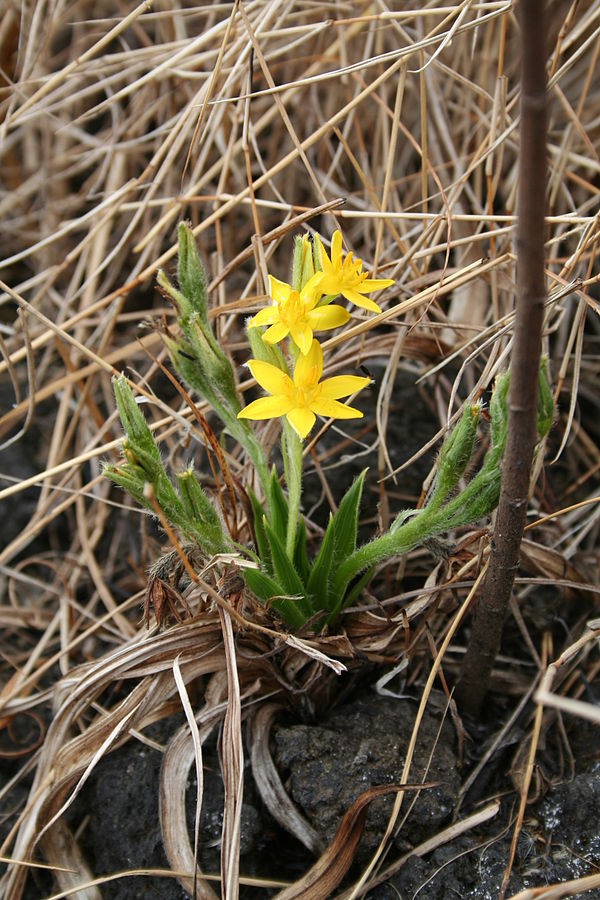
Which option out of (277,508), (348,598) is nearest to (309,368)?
(277,508)

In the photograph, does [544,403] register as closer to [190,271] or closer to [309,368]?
[309,368]

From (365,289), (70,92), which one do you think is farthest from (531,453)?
(70,92)

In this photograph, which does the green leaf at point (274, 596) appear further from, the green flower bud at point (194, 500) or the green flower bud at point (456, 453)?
the green flower bud at point (456, 453)

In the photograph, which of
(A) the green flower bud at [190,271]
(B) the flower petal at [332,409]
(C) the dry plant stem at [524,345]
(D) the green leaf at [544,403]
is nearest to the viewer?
(C) the dry plant stem at [524,345]

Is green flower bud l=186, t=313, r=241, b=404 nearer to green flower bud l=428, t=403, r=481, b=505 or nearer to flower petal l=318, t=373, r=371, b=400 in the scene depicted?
flower petal l=318, t=373, r=371, b=400

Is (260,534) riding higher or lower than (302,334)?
lower

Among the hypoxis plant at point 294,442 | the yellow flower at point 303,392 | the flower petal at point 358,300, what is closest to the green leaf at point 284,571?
the hypoxis plant at point 294,442
